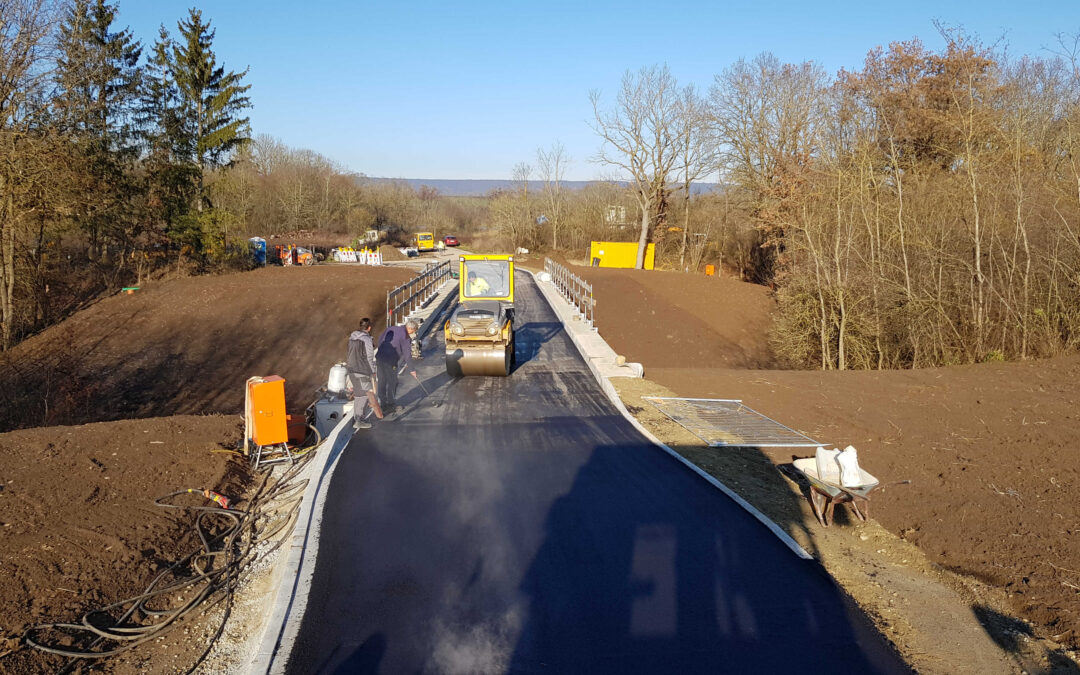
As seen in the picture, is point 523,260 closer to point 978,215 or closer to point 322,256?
point 322,256

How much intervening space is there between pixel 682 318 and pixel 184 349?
63.1ft

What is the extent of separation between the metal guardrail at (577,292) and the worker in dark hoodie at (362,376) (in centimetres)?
1179

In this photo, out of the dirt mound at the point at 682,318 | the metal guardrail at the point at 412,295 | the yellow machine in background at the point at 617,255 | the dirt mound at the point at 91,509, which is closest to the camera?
the dirt mound at the point at 91,509

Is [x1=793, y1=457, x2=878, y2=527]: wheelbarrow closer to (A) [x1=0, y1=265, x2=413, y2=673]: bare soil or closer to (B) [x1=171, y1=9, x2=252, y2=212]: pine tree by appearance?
(A) [x1=0, y1=265, x2=413, y2=673]: bare soil

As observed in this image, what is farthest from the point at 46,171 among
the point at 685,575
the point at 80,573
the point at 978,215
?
the point at 978,215

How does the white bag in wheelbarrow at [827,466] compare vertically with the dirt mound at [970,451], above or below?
above

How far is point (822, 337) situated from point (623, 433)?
44.0ft

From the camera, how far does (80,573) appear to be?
6781 mm

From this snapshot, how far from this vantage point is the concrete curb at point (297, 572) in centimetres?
562

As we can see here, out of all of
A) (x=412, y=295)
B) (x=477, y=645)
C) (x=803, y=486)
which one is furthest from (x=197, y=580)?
(x=412, y=295)

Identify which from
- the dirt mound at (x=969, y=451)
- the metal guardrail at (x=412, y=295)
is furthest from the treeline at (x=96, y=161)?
the dirt mound at (x=969, y=451)

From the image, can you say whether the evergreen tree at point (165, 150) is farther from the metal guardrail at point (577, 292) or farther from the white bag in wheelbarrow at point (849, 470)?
the white bag in wheelbarrow at point (849, 470)

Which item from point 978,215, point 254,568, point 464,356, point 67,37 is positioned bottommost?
point 254,568

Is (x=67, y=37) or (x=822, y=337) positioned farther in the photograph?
(x=67, y=37)
